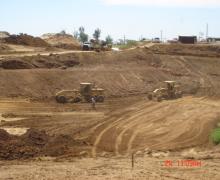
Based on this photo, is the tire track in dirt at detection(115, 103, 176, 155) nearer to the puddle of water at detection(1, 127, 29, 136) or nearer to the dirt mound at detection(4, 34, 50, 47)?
the puddle of water at detection(1, 127, 29, 136)

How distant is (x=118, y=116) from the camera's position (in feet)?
88.2

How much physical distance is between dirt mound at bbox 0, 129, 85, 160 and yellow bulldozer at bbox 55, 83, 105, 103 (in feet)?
38.9

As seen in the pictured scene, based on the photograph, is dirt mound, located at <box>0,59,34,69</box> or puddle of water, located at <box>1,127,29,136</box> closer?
puddle of water, located at <box>1,127,29,136</box>

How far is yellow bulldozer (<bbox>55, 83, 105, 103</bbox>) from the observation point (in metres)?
32.6

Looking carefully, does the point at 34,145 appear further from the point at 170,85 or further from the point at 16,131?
the point at 170,85

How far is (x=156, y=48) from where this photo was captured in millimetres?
54750

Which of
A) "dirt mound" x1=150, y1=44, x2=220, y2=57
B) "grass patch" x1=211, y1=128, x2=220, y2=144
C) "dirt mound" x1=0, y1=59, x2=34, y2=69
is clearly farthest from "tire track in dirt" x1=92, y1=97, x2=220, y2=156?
"dirt mound" x1=150, y1=44, x2=220, y2=57

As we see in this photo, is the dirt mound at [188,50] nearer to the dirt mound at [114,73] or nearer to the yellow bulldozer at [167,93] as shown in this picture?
the dirt mound at [114,73]

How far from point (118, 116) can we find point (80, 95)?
6676 millimetres

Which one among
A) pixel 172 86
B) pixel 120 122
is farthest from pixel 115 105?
pixel 120 122

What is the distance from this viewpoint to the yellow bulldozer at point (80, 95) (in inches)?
1282

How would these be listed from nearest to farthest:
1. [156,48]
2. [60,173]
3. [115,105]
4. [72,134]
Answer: [60,173] < [72,134] < [115,105] < [156,48]

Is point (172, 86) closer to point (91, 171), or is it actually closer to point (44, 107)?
point (44, 107)

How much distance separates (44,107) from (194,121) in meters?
10.2
